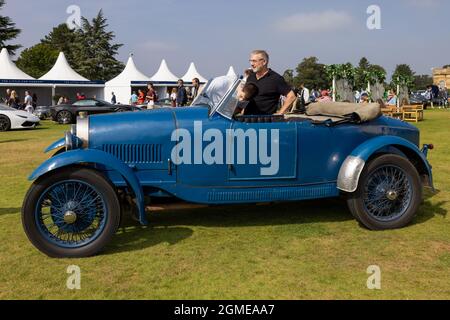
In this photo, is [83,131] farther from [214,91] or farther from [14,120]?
[14,120]

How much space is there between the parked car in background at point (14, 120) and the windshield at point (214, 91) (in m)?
15.3

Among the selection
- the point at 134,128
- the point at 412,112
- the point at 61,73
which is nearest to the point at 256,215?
the point at 134,128

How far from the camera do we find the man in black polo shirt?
16.0ft

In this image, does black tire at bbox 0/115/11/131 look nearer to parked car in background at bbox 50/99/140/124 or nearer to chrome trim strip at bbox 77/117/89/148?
parked car in background at bbox 50/99/140/124

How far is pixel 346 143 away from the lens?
466 cm

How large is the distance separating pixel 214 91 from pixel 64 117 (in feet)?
66.2

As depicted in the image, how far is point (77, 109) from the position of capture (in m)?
23.5

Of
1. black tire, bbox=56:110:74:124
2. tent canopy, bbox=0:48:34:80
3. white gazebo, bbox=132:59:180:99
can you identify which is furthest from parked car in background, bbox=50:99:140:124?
white gazebo, bbox=132:59:180:99

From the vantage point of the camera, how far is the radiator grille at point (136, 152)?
4.15m

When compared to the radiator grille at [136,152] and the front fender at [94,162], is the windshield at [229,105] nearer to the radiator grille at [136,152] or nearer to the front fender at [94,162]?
the radiator grille at [136,152]

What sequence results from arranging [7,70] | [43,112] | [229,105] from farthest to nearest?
[7,70]
[43,112]
[229,105]

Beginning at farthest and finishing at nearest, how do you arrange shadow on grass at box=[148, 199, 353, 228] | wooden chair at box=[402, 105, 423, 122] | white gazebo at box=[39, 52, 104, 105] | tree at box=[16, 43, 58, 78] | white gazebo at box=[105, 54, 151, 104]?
tree at box=[16, 43, 58, 78] < white gazebo at box=[105, 54, 151, 104] < white gazebo at box=[39, 52, 104, 105] < wooden chair at box=[402, 105, 423, 122] < shadow on grass at box=[148, 199, 353, 228]

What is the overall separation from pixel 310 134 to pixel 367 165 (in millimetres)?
693
